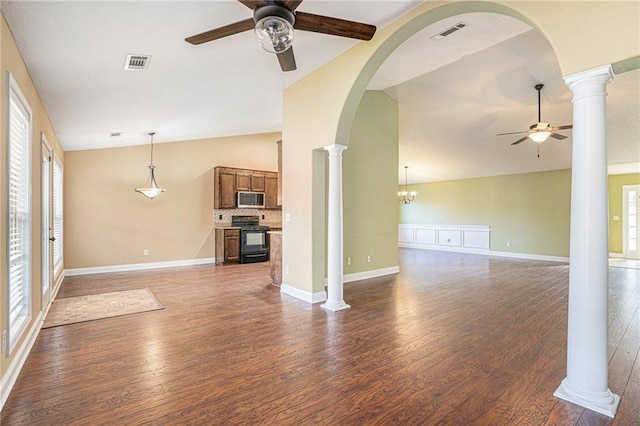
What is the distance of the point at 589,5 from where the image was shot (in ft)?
6.57

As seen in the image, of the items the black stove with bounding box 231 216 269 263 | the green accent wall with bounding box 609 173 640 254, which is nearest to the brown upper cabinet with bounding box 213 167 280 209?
the black stove with bounding box 231 216 269 263

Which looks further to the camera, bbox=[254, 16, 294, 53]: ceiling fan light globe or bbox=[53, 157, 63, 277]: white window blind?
bbox=[53, 157, 63, 277]: white window blind

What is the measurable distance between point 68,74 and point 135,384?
9.69 ft

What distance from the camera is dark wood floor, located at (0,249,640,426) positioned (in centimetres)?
204

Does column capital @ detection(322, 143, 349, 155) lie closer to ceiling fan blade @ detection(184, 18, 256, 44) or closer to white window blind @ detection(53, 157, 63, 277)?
ceiling fan blade @ detection(184, 18, 256, 44)

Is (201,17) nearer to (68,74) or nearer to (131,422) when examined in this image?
(68,74)

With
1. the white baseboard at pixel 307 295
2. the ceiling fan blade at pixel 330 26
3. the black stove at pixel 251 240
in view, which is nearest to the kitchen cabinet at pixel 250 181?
the black stove at pixel 251 240

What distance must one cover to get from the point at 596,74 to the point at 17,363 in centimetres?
449

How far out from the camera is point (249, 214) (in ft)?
28.9

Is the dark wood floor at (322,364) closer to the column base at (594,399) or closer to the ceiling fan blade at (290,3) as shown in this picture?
the column base at (594,399)

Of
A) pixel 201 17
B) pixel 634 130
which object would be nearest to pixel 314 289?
pixel 201 17

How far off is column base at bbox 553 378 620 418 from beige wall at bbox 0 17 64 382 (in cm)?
370

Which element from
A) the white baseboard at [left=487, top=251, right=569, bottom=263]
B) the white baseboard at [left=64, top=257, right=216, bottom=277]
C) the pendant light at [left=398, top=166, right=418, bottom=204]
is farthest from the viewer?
the pendant light at [left=398, top=166, right=418, bottom=204]

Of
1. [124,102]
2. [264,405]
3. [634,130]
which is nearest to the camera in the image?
[264,405]
